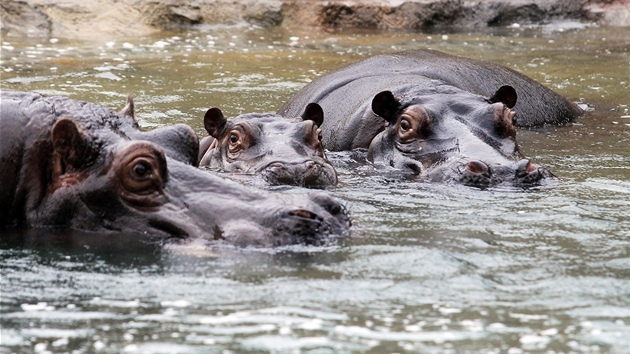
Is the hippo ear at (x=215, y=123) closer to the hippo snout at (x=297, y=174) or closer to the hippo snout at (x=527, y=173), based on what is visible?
the hippo snout at (x=297, y=174)

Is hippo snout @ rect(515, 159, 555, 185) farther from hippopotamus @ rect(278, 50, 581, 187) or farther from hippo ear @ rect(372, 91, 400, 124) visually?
hippo ear @ rect(372, 91, 400, 124)

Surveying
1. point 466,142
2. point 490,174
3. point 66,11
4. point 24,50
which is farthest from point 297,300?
point 66,11

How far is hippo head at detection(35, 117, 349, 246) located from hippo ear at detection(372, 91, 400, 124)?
10.8ft

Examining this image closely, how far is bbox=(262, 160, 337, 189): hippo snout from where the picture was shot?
7.37 m

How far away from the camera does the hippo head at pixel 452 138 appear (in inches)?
299

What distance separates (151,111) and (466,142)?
4196mm

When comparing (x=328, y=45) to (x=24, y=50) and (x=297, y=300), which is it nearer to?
(x=24, y=50)

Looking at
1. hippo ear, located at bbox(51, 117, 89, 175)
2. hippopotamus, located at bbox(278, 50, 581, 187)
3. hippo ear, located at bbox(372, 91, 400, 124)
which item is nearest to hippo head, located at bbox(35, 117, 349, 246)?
hippo ear, located at bbox(51, 117, 89, 175)

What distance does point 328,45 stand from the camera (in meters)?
16.9

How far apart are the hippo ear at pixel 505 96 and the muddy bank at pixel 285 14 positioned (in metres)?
9.56

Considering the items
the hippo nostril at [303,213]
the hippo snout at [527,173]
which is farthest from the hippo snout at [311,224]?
the hippo snout at [527,173]

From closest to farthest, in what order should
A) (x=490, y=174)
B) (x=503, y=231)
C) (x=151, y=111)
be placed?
(x=503, y=231)
(x=490, y=174)
(x=151, y=111)

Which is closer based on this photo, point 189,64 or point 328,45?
point 189,64

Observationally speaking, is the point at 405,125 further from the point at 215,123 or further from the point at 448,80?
the point at 448,80
